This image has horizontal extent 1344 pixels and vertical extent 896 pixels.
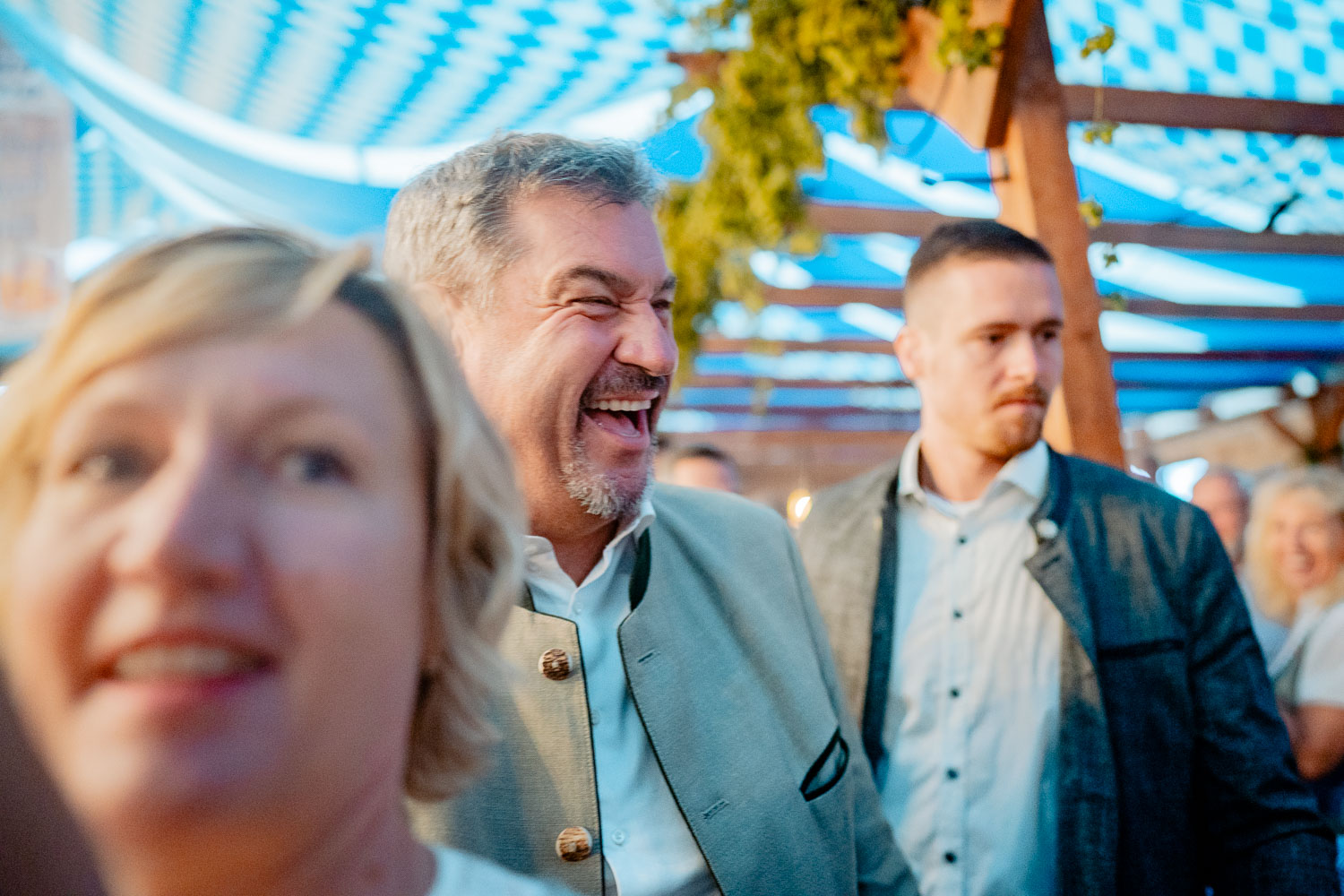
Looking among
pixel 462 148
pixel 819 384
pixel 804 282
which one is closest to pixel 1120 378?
pixel 819 384

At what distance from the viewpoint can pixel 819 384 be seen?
885cm

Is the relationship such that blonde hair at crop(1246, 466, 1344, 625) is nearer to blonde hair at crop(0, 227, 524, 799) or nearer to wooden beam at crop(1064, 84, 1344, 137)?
wooden beam at crop(1064, 84, 1344, 137)

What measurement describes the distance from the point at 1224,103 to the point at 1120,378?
21.7 feet

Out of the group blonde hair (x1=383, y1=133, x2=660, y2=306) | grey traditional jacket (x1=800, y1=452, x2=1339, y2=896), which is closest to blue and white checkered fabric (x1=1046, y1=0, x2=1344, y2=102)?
grey traditional jacket (x1=800, y1=452, x2=1339, y2=896)

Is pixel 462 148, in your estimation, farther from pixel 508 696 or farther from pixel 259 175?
pixel 259 175

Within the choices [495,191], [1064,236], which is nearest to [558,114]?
[1064,236]

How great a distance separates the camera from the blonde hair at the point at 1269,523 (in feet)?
11.1

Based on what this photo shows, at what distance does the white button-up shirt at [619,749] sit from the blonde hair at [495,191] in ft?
1.47

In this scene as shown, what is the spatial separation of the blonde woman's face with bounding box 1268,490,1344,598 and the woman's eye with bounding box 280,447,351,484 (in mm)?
3566

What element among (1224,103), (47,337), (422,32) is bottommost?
(47,337)

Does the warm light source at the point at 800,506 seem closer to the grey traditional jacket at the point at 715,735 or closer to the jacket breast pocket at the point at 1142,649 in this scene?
the jacket breast pocket at the point at 1142,649

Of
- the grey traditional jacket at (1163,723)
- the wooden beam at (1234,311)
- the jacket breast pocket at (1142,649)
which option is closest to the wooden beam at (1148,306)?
the wooden beam at (1234,311)

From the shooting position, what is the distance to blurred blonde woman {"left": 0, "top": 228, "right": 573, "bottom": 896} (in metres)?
0.47

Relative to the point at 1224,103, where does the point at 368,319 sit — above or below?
below
